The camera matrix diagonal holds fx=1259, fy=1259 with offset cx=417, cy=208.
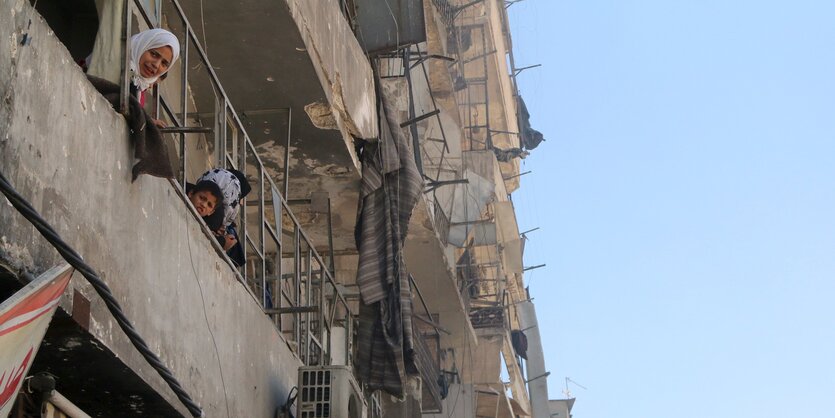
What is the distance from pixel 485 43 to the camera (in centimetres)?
3070

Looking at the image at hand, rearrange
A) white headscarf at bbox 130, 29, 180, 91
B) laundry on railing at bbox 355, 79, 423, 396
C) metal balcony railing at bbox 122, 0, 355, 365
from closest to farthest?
white headscarf at bbox 130, 29, 180, 91, metal balcony railing at bbox 122, 0, 355, 365, laundry on railing at bbox 355, 79, 423, 396

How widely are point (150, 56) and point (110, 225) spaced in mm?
1063

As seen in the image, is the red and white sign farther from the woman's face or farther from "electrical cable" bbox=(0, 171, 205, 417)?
the woman's face

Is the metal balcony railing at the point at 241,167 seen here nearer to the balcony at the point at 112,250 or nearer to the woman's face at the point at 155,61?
the balcony at the point at 112,250

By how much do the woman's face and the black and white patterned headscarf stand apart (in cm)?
133

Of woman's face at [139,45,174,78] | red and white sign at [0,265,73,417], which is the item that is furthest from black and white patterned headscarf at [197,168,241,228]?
red and white sign at [0,265,73,417]

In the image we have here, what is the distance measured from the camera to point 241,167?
8.58 metres

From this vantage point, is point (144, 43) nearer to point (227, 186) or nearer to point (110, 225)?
point (110, 225)

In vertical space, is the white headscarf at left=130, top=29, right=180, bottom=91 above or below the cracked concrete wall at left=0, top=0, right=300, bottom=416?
above

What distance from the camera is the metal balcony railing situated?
6.58m

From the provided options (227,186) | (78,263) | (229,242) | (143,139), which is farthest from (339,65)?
(78,263)

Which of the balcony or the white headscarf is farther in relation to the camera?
the white headscarf

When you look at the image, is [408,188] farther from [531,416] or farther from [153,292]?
[531,416]

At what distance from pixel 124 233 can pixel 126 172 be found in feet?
0.83
